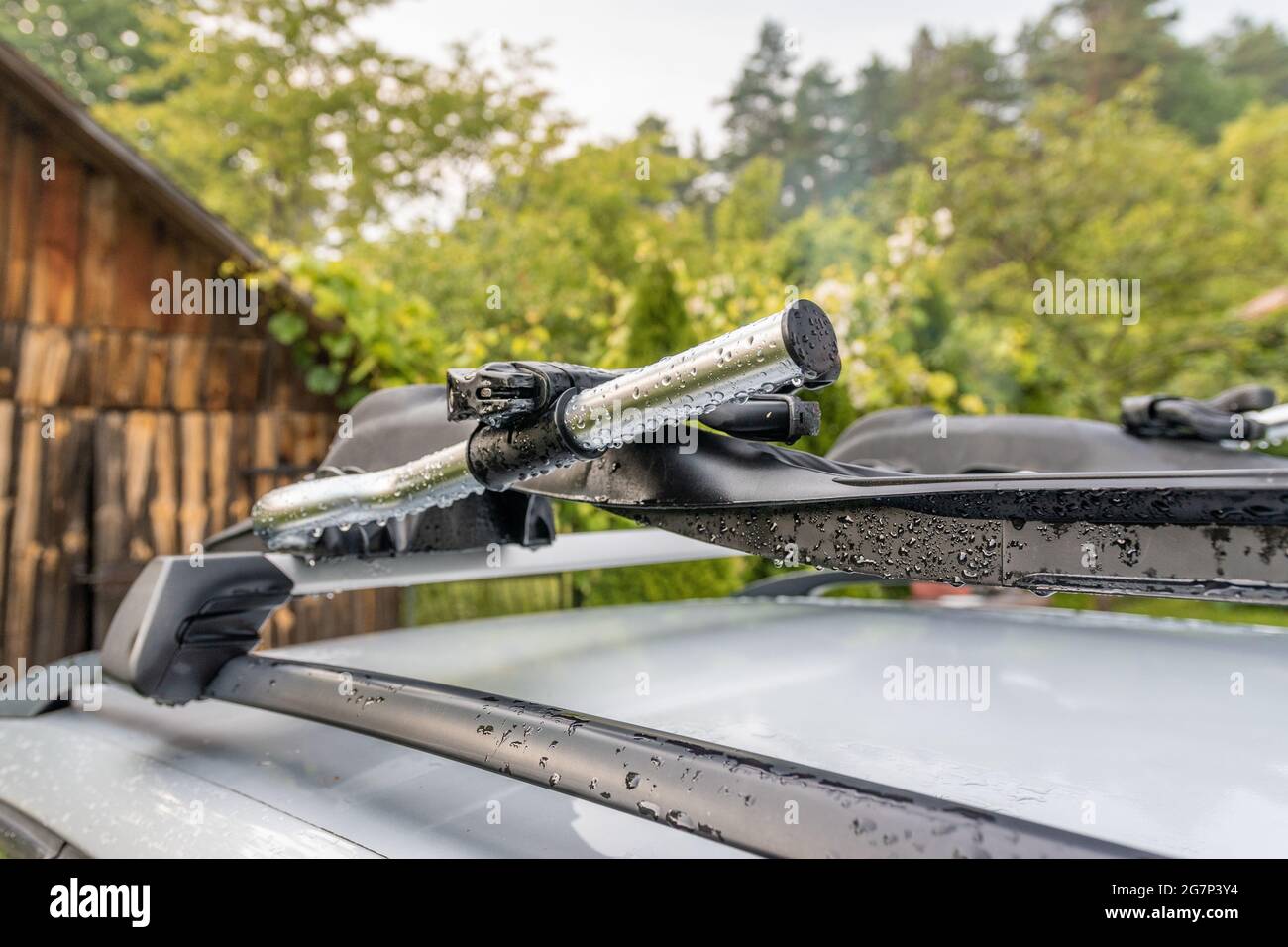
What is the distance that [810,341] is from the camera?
70cm

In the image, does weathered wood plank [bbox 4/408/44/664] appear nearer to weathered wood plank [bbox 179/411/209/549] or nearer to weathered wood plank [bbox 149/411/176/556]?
weathered wood plank [bbox 149/411/176/556]

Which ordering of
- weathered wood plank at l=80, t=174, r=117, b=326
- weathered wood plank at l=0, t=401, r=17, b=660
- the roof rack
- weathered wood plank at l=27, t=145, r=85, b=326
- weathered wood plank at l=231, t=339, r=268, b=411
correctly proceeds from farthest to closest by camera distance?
weathered wood plank at l=231, t=339, r=268, b=411
weathered wood plank at l=80, t=174, r=117, b=326
weathered wood plank at l=27, t=145, r=85, b=326
weathered wood plank at l=0, t=401, r=17, b=660
the roof rack

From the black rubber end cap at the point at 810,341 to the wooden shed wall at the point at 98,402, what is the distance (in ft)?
15.3

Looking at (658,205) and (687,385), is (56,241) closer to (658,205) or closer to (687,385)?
(687,385)

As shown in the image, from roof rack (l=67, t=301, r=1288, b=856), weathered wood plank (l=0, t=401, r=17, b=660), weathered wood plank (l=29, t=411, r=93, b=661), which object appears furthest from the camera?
weathered wood plank (l=29, t=411, r=93, b=661)

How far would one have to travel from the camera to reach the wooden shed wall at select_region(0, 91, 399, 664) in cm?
436

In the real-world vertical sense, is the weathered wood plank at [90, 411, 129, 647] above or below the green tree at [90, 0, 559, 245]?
below

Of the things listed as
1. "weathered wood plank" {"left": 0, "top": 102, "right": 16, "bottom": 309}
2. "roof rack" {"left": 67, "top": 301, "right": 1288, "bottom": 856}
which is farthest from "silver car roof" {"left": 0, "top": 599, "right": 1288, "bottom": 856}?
"weathered wood plank" {"left": 0, "top": 102, "right": 16, "bottom": 309}

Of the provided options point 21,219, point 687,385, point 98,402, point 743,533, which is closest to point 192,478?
point 98,402

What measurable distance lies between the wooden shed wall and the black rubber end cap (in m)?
4.66

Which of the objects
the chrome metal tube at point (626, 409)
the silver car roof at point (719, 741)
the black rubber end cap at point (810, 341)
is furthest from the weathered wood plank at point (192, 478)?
the black rubber end cap at point (810, 341)

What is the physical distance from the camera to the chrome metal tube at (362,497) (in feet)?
3.04

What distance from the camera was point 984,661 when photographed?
153 centimetres

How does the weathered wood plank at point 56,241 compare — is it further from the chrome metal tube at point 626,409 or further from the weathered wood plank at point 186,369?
the chrome metal tube at point 626,409
